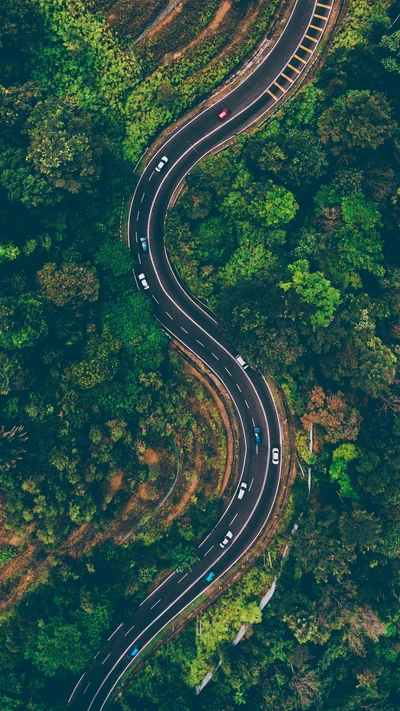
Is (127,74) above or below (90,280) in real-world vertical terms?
above

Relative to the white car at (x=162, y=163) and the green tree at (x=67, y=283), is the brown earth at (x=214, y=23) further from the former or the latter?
the green tree at (x=67, y=283)

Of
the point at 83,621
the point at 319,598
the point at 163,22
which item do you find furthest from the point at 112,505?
the point at 163,22

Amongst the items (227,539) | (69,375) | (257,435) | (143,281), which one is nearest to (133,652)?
(227,539)

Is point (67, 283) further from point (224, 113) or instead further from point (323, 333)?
point (323, 333)

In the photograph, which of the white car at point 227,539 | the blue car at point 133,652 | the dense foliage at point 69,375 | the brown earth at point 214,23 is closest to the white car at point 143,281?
the dense foliage at point 69,375

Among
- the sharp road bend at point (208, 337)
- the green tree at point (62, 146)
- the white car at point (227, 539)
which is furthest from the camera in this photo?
the white car at point (227, 539)

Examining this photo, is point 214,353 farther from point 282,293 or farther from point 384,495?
point 384,495

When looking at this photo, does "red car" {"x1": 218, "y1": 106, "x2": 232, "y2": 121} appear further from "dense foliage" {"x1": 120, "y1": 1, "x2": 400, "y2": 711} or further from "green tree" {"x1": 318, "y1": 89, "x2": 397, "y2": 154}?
"green tree" {"x1": 318, "y1": 89, "x2": 397, "y2": 154}
